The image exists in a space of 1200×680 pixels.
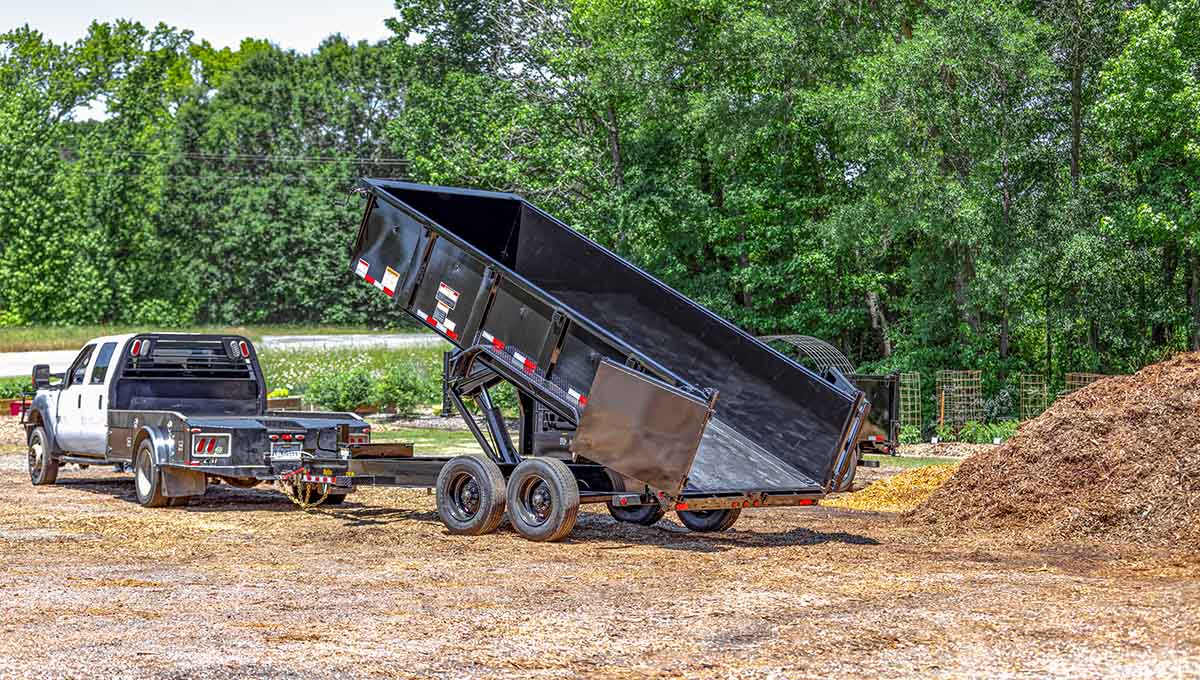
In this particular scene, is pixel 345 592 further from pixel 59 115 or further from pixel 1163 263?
pixel 59 115

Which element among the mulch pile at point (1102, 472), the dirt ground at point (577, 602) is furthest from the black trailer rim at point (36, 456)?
the mulch pile at point (1102, 472)

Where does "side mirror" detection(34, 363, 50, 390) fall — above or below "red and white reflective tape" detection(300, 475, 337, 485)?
above

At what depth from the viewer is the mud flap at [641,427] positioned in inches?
454

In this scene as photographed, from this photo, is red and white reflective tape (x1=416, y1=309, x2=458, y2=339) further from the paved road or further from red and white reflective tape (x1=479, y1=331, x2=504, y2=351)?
the paved road

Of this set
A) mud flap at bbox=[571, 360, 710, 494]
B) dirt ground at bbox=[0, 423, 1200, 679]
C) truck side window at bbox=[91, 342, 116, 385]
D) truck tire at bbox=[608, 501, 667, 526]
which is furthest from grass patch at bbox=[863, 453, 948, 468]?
truck side window at bbox=[91, 342, 116, 385]

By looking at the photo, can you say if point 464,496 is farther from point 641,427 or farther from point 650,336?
point 650,336

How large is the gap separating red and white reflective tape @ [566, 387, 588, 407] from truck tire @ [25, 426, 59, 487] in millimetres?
9018

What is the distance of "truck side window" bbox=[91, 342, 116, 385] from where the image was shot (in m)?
16.9

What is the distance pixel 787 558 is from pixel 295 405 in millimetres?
15942

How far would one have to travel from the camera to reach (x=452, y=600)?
952 cm

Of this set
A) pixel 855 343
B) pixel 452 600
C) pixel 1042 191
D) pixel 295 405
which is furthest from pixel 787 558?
pixel 855 343

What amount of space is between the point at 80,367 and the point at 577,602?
413 inches

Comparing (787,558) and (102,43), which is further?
(102,43)

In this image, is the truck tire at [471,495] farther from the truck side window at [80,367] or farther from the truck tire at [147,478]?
the truck side window at [80,367]
